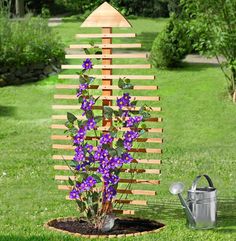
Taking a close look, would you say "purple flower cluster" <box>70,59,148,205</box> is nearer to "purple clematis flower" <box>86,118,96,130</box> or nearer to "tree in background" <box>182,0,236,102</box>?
"purple clematis flower" <box>86,118,96,130</box>

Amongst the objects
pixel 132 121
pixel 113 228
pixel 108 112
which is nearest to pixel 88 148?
pixel 108 112

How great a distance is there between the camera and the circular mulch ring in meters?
7.20

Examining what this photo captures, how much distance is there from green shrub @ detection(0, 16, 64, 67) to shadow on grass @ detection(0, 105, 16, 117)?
1805 millimetres

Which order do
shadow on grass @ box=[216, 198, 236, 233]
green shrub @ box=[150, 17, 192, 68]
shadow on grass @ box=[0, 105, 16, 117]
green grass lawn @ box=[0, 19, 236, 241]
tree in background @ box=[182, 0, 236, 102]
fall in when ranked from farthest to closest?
green shrub @ box=[150, 17, 192, 68]
shadow on grass @ box=[0, 105, 16, 117]
tree in background @ box=[182, 0, 236, 102]
green grass lawn @ box=[0, 19, 236, 241]
shadow on grass @ box=[216, 198, 236, 233]

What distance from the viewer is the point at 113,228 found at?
24.3 ft

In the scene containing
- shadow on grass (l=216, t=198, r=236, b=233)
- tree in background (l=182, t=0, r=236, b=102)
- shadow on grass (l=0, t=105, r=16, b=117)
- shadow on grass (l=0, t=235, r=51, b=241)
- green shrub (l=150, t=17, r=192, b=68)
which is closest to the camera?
shadow on grass (l=0, t=235, r=51, b=241)

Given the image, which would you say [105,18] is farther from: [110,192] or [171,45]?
[171,45]

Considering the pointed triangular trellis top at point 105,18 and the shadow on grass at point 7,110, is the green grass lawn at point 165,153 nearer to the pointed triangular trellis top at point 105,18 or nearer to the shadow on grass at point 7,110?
the shadow on grass at point 7,110

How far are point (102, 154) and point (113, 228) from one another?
34.6 inches

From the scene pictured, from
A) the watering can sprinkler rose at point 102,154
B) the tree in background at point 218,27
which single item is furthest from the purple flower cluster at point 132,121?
the tree in background at point 218,27

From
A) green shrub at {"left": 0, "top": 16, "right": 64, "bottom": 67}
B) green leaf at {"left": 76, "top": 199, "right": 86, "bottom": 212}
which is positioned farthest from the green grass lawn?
green shrub at {"left": 0, "top": 16, "right": 64, "bottom": 67}

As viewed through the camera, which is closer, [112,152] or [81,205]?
[112,152]

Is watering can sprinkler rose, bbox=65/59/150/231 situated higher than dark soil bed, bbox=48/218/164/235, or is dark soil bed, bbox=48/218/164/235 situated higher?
watering can sprinkler rose, bbox=65/59/150/231

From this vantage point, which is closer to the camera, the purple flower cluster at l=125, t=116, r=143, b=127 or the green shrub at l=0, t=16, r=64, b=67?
the purple flower cluster at l=125, t=116, r=143, b=127
